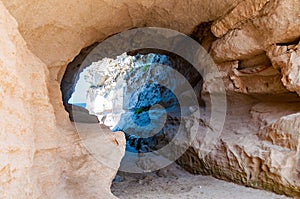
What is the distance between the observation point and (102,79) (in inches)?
313

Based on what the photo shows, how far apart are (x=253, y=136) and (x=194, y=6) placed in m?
1.37

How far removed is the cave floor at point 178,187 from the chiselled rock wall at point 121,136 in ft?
0.36

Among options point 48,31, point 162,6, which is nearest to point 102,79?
point 162,6

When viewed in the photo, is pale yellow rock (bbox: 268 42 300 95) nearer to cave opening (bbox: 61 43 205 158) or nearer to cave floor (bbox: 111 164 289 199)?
cave floor (bbox: 111 164 289 199)

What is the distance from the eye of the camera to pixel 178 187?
216 cm

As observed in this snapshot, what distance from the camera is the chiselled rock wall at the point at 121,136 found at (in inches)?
39.0

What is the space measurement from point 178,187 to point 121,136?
33.7 inches

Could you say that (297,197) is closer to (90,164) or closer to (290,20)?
(290,20)

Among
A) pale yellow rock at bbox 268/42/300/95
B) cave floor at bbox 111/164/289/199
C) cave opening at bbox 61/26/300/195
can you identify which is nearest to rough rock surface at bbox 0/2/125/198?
cave floor at bbox 111/164/289/199

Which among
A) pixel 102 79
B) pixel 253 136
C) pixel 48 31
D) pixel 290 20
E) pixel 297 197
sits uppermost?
pixel 290 20

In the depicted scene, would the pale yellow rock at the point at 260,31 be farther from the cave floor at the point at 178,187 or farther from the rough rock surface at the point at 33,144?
the rough rock surface at the point at 33,144

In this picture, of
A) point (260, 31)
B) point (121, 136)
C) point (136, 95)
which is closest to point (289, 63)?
point (260, 31)

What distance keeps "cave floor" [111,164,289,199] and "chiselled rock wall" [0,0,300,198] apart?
0.11 meters

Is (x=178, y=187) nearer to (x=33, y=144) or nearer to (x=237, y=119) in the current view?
(x=237, y=119)
